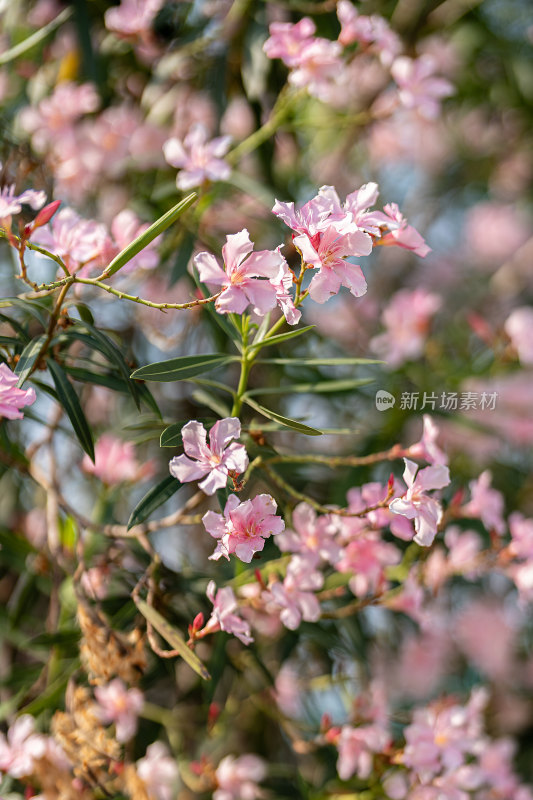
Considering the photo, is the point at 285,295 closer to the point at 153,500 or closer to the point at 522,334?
the point at 153,500

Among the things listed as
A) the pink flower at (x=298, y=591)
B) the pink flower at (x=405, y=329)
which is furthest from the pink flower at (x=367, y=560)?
the pink flower at (x=405, y=329)

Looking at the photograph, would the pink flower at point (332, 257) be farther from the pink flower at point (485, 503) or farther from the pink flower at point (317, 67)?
the pink flower at point (317, 67)

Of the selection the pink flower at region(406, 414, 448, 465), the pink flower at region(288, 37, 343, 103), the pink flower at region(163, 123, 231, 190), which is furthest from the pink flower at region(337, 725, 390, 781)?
the pink flower at region(288, 37, 343, 103)

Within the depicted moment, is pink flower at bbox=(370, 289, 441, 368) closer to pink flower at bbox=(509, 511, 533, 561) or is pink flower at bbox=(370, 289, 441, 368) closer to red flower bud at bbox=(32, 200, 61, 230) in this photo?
pink flower at bbox=(509, 511, 533, 561)

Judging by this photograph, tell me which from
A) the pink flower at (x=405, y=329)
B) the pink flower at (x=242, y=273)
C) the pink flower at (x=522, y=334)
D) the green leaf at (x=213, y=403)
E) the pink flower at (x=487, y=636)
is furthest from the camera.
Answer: the pink flower at (x=487, y=636)

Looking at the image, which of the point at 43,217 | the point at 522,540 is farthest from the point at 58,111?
the point at 522,540

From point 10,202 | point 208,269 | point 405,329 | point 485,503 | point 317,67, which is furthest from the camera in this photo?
point 405,329
